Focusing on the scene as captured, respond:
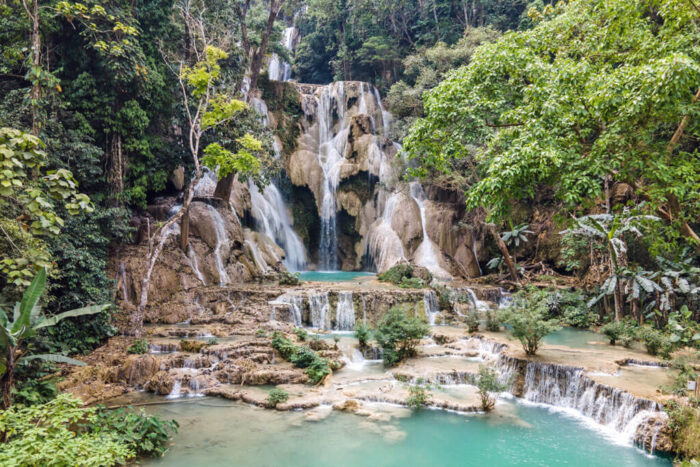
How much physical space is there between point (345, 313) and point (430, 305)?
3196 millimetres

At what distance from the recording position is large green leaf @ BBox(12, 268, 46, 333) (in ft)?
16.5

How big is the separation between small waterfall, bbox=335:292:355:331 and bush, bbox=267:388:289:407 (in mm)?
5746

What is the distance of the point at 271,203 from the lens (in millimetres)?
23078

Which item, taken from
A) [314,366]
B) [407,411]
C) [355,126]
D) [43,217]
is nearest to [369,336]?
[314,366]

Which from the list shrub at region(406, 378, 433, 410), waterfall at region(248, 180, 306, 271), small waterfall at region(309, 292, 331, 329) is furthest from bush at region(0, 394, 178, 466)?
waterfall at region(248, 180, 306, 271)

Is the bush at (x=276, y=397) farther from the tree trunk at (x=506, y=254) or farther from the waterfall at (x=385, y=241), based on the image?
the waterfall at (x=385, y=241)

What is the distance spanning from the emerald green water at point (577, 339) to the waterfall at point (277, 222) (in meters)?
14.3

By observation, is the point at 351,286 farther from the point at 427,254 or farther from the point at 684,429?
the point at 684,429

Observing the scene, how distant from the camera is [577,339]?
11.9 metres

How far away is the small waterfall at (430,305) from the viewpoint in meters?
14.1

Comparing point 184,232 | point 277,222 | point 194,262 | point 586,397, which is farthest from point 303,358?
point 277,222

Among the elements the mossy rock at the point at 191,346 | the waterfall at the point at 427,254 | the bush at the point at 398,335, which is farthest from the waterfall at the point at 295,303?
the waterfall at the point at 427,254

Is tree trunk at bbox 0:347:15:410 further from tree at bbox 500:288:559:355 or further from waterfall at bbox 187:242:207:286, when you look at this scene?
waterfall at bbox 187:242:207:286

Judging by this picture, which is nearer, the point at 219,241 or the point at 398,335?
the point at 398,335
